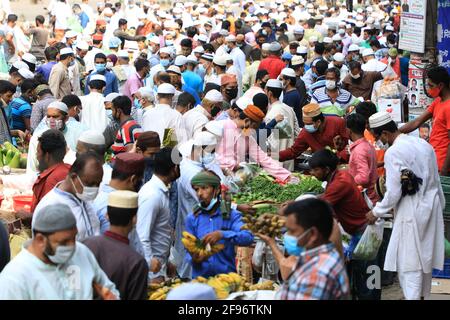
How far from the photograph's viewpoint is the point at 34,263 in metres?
5.72

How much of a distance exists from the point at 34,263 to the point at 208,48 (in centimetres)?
1430

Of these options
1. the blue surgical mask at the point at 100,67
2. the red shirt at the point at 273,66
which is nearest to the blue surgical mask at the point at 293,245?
the blue surgical mask at the point at 100,67

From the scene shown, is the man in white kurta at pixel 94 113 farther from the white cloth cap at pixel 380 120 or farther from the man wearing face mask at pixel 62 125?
the white cloth cap at pixel 380 120

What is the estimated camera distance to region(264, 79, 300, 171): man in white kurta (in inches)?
477

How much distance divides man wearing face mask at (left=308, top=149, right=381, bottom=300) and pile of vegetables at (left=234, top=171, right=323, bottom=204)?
2.75ft

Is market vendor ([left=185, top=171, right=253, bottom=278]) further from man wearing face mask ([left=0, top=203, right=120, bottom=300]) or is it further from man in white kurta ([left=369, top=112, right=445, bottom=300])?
man wearing face mask ([left=0, top=203, right=120, bottom=300])

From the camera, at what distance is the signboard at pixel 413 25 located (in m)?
12.5

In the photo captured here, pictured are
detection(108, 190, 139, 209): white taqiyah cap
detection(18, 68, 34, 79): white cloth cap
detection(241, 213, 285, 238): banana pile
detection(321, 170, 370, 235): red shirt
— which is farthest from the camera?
detection(18, 68, 34, 79): white cloth cap

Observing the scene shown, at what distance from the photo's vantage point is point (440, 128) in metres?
10.1

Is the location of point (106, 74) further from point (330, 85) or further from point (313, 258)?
point (313, 258)

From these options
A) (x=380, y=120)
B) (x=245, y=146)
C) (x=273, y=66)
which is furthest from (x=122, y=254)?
(x=273, y=66)

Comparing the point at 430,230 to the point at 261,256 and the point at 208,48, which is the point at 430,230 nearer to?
the point at 261,256

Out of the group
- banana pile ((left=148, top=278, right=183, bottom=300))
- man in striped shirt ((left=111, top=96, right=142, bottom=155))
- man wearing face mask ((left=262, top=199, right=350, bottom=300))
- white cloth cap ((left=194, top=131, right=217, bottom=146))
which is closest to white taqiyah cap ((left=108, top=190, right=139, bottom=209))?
banana pile ((left=148, top=278, right=183, bottom=300))
